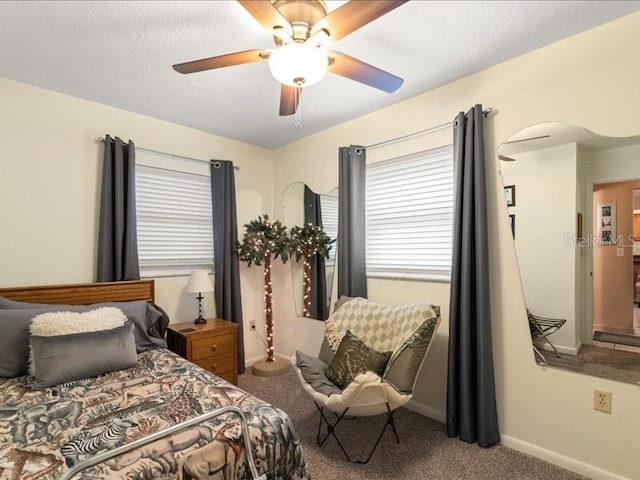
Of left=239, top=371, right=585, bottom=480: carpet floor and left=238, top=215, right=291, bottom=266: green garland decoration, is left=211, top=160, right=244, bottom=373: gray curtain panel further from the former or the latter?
left=239, top=371, right=585, bottom=480: carpet floor

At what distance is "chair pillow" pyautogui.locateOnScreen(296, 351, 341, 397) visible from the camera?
84.6 inches

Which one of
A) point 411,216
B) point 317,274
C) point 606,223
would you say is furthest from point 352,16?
point 317,274

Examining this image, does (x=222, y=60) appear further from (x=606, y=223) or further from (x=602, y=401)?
(x=602, y=401)

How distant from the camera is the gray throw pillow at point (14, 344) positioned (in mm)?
1948

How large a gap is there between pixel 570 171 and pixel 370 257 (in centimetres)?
160

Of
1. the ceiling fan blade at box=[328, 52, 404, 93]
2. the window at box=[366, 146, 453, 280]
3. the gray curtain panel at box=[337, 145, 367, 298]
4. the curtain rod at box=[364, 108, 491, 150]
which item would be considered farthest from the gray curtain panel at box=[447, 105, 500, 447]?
the gray curtain panel at box=[337, 145, 367, 298]

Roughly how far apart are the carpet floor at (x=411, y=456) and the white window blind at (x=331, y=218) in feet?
4.98

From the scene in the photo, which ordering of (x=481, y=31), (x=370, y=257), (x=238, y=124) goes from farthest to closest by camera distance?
1. (x=238, y=124)
2. (x=370, y=257)
3. (x=481, y=31)

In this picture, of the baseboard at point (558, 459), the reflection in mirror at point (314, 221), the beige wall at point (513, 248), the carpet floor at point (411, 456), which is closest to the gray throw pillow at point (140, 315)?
the carpet floor at point (411, 456)

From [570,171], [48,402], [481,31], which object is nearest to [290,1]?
[481,31]

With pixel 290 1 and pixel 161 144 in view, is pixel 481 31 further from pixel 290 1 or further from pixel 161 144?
pixel 161 144

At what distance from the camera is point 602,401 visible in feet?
6.19

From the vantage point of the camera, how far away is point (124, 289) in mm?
2809

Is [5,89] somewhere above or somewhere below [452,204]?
above
